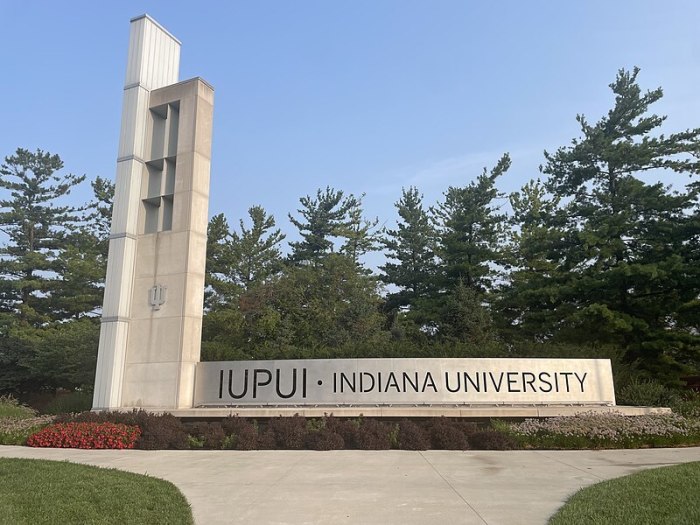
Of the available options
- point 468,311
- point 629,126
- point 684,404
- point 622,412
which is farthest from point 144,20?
point 629,126

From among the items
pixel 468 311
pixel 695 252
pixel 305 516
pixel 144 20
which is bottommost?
pixel 305 516

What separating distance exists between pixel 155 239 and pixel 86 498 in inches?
477

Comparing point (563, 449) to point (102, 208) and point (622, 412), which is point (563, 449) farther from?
point (102, 208)

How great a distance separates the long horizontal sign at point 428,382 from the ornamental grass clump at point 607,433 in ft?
7.22

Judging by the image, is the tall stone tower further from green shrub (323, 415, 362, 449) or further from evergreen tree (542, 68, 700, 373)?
evergreen tree (542, 68, 700, 373)

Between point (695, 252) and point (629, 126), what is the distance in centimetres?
831

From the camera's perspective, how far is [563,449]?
40.7 ft

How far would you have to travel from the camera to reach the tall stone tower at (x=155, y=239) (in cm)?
1719

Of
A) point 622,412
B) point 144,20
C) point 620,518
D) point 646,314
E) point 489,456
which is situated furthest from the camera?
point 646,314

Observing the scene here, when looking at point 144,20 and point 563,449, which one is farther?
point 144,20

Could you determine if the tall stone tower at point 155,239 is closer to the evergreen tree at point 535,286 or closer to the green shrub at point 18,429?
the green shrub at point 18,429

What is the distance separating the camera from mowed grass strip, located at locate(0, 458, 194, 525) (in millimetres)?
6263

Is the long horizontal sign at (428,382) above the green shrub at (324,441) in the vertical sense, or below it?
above

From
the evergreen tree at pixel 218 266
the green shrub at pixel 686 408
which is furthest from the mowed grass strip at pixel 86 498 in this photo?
the evergreen tree at pixel 218 266
